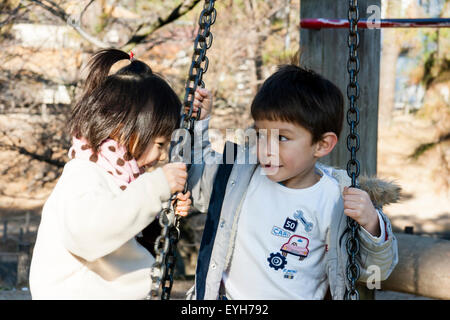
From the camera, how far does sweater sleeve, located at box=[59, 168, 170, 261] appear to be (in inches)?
60.6

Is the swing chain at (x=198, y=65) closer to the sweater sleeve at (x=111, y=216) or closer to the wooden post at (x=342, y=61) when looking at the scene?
the sweater sleeve at (x=111, y=216)

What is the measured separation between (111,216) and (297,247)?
0.59 m

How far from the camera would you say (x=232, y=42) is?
553 centimetres

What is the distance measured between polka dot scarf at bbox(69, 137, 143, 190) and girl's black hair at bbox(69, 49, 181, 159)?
2 centimetres

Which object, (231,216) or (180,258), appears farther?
(180,258)

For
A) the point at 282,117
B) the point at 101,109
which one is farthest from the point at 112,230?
the point at 282,117

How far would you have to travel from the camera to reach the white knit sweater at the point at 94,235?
1547 millimetres

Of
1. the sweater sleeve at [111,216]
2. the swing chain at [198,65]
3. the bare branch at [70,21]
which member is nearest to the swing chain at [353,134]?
the swing chain at [198,65]

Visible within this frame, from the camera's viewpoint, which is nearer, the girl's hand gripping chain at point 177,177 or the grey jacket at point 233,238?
the girl's hand gripping chain at point 177,177

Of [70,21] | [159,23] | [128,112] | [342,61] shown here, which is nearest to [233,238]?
[128,112]

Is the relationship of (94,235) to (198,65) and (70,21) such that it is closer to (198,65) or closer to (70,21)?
(198,65)

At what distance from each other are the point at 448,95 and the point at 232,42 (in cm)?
363

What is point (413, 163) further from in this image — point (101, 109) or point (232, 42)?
point (101, 109)

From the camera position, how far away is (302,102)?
177 centimetres
